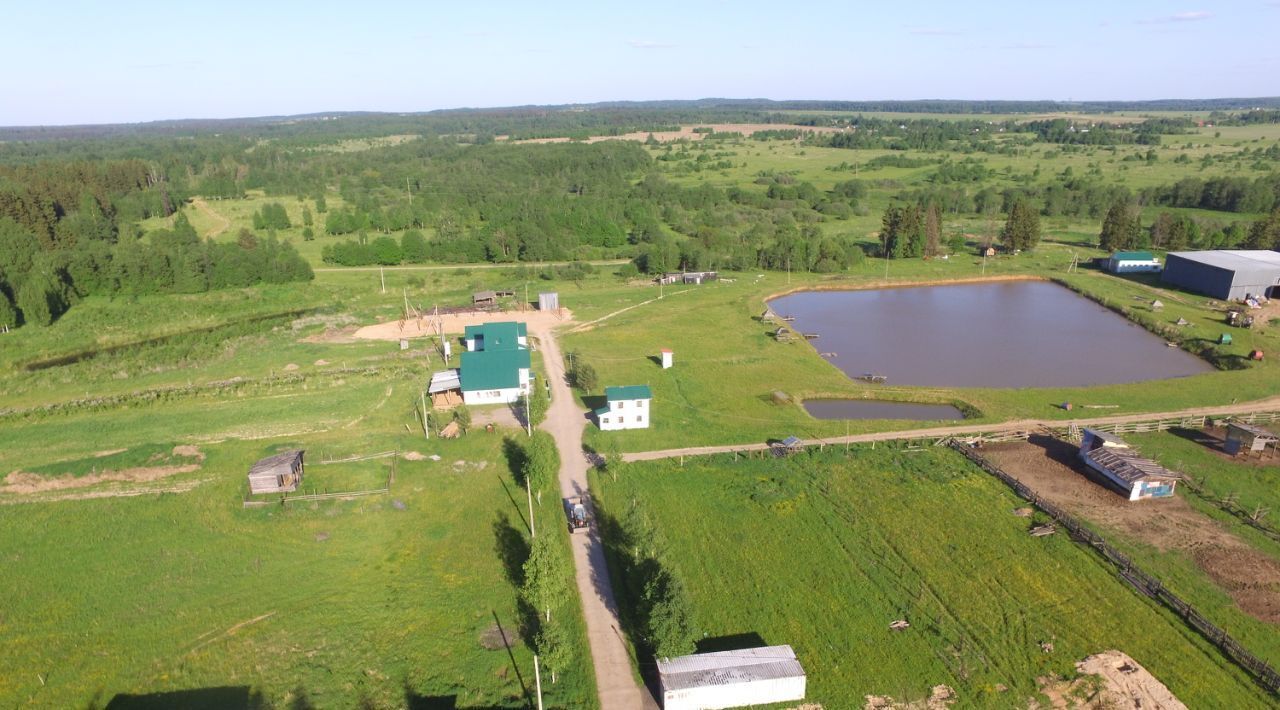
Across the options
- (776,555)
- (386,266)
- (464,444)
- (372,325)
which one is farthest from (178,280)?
(776,555)

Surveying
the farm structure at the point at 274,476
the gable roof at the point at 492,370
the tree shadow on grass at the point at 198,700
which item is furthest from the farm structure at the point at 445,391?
the tree shadow on grass at the point at 198,700

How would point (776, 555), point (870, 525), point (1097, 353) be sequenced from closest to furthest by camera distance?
point (776, 555)
point (870, 525)
point (1097, 353)

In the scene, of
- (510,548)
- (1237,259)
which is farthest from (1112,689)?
(1237,259)

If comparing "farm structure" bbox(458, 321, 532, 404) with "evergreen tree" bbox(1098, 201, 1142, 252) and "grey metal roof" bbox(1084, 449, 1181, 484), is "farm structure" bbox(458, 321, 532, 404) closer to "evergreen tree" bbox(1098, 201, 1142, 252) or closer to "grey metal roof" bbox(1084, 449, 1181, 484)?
"grey metal roof" bbox(1084, 449, 1181, 484)

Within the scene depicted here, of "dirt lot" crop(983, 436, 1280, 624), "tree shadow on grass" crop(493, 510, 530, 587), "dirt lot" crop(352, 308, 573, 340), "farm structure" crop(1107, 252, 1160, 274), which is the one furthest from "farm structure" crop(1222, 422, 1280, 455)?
"farm structure" crop(1107, 252, 1160, 274)

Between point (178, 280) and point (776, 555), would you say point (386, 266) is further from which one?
point (776, 555)

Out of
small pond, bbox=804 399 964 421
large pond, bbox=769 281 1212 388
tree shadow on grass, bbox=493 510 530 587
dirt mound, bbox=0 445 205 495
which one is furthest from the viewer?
large pond, bbox=769 281 1212 388
